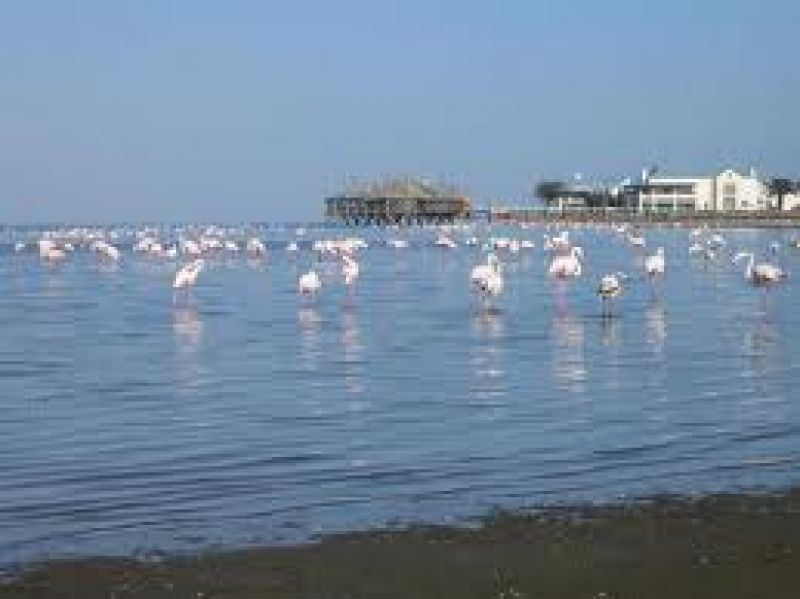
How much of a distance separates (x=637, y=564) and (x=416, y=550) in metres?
1.40

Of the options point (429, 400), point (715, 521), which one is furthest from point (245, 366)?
point (715, 521)

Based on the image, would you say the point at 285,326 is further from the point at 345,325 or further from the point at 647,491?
the point at 647,491

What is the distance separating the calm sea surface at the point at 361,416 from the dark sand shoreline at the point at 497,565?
0.70 metres

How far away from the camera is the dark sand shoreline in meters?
9.41

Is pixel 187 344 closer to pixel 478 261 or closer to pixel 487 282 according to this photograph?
pixel 487 282

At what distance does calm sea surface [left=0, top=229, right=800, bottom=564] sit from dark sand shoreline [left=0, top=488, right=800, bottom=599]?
2.29ft

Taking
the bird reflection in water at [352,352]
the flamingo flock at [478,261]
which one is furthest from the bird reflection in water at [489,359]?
the flamingo flock at [478,261]

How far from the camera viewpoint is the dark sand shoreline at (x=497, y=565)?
30.9 feet

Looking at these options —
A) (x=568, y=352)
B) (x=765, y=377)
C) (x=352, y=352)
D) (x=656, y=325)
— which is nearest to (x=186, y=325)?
(x=352, y=352)

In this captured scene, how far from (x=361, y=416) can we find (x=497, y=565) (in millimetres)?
8122

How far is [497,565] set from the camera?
996 cm

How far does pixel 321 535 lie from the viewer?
1111 centimetres

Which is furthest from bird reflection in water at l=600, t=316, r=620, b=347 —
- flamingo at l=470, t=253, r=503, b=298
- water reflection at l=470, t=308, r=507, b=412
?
flamingo at l=470, t=253, r=503, b=298

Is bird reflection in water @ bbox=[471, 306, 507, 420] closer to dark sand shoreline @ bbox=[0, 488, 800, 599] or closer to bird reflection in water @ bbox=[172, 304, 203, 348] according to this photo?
bird reflection in water @ bbox=[172, 304, 203, 348]
